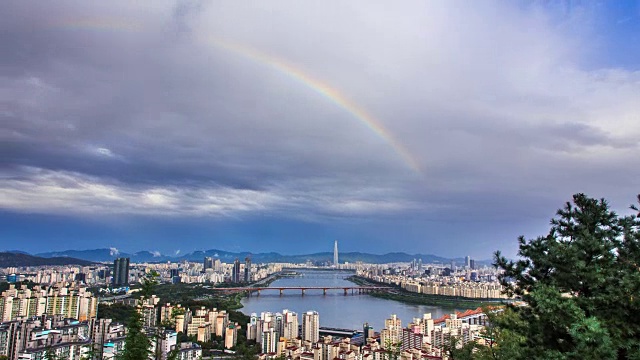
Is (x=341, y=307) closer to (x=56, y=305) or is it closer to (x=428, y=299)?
(x=428, y=299)

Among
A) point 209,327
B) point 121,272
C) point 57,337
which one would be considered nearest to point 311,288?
point 121,272

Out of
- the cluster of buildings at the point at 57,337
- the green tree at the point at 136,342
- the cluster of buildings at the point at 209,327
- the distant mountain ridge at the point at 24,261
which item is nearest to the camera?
the green tree at the point at 136,342

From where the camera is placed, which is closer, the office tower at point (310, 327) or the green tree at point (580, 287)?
the green tree at point (580, 287)

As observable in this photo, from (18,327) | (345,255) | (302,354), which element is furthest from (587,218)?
(345,255)

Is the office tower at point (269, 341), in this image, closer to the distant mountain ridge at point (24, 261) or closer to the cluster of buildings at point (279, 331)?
the cluster of buildings at point (279, 331)

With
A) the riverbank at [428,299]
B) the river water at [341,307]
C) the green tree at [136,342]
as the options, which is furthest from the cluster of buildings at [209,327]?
the riverbank at [428,299]

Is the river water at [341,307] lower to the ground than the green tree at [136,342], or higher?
lower

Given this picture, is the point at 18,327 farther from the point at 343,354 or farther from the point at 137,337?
the point at 137,337
